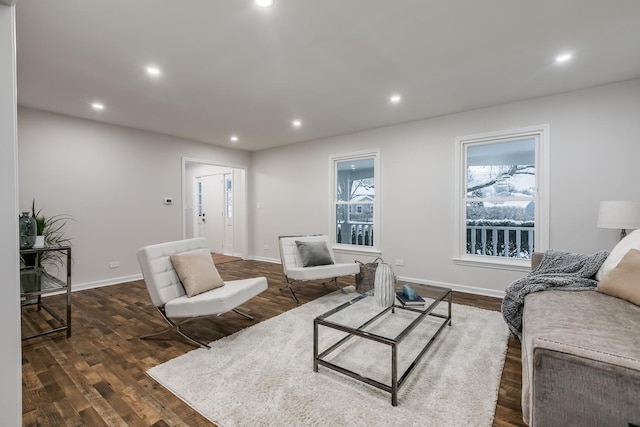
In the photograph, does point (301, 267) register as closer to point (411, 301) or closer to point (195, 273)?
point (195, 273)

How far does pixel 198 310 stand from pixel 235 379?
2.32ft

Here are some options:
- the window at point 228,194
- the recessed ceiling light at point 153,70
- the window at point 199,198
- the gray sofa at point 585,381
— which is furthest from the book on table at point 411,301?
the window at point 199,198

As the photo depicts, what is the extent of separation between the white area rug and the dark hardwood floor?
0.31 ft

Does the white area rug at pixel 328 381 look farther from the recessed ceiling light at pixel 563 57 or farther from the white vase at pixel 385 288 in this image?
the recessed ceiling light at pixel 563 57

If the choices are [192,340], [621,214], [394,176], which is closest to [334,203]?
[394,176]

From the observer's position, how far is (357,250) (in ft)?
16.5

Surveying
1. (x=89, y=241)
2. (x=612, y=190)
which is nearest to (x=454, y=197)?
(x=612, y=190)

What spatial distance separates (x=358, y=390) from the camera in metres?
1.81

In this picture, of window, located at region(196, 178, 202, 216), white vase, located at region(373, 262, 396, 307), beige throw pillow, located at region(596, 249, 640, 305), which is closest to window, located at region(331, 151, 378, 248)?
white vase, located at region(373, 262, 396, 307)

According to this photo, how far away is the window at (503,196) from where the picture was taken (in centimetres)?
358

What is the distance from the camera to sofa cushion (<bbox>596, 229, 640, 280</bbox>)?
7.31ft

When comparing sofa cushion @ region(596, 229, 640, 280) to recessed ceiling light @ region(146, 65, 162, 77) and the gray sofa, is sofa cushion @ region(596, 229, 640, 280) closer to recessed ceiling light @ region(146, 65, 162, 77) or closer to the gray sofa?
the gray sofa

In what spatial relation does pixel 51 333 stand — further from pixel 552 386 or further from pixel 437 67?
pixel 437 67

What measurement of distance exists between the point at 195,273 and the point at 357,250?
2.97 metres
